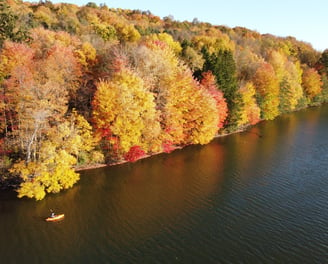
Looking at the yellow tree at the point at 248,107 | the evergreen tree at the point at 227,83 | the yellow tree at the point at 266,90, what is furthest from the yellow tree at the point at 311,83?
the evergreen tree at the point at 227,83

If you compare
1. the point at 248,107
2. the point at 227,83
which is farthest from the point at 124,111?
the point at 248,107

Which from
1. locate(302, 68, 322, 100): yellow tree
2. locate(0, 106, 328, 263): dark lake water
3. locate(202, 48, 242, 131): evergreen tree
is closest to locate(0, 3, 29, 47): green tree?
locate(0, 106, 328, 263): dark lake water

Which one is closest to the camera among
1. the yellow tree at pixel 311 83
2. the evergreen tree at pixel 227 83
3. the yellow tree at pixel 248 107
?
the evergreen tree at pixel 227 83

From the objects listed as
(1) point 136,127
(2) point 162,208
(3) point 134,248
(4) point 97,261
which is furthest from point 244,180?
(4) point 97,261

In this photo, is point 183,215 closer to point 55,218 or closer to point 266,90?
point 55,218

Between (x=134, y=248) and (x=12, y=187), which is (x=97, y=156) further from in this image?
(x=134, y=248)

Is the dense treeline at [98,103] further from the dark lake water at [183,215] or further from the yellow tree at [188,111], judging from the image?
the dark lake water at [183,215]

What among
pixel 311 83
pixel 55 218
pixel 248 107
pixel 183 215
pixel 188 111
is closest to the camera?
pixel 55 218

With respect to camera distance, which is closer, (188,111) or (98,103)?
(98,103)
